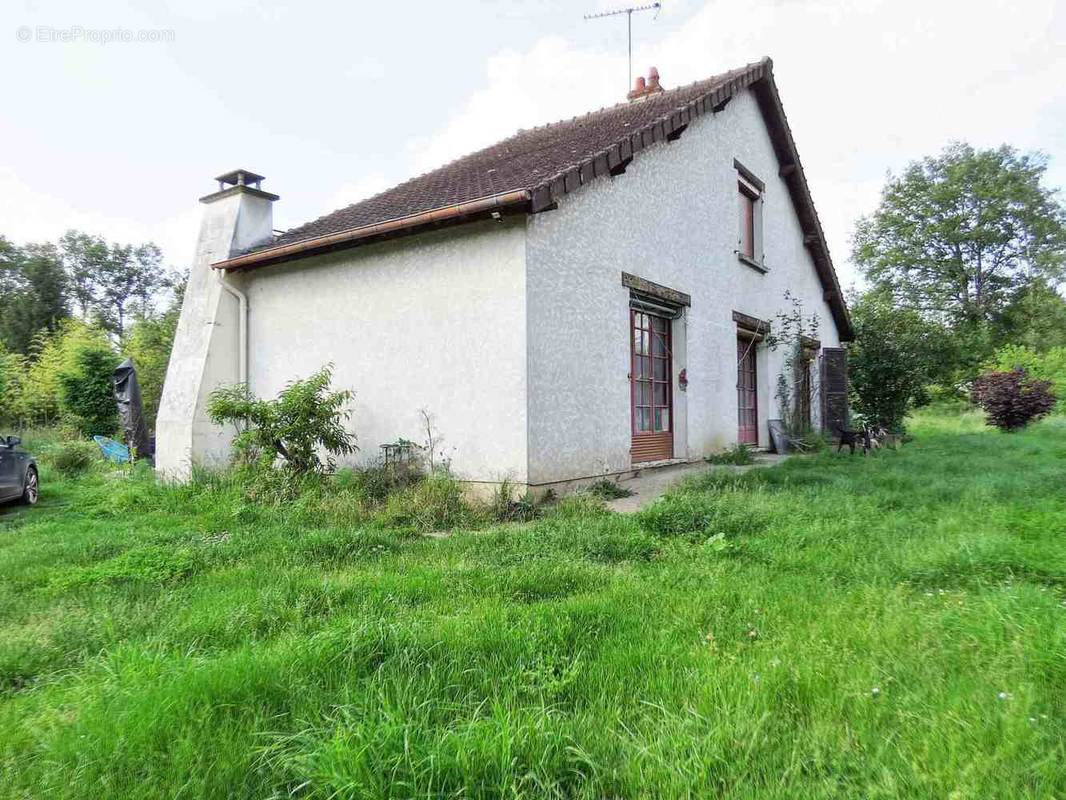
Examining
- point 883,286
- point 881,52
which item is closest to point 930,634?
point 881,52

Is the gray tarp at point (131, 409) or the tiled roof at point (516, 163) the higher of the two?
the tiled roof at point (516, 163)

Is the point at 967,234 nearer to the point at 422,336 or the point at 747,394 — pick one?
the point at 747,394

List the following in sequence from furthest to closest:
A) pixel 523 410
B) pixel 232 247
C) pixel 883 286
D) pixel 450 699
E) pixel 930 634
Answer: pixel 883 286 < pixel 232 247 < pixel 523 410 < pixel 930 634 < pixel 450 699

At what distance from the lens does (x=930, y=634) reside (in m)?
2.10

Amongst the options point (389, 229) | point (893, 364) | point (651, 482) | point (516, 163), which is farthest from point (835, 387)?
point (389, 229)

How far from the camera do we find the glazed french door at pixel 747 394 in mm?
10422

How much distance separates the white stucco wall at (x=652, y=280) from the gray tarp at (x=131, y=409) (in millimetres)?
8041

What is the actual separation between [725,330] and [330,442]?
6.67 m

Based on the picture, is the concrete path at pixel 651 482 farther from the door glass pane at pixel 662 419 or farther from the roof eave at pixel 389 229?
the roof eave at pixel 389 229

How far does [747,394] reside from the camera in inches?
425

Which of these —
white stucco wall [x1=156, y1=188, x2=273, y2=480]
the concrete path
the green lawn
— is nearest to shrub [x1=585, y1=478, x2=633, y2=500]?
the concrete path

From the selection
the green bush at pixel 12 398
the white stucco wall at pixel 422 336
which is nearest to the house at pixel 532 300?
the white stucco wall at pixel 422 336

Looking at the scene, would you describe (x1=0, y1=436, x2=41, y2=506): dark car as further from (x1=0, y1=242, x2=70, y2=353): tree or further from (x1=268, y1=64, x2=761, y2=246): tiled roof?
(x1=0, y1=242, x2=70, y2=353): tree

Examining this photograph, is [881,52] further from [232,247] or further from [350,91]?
[232,247]
